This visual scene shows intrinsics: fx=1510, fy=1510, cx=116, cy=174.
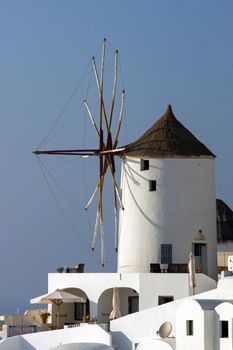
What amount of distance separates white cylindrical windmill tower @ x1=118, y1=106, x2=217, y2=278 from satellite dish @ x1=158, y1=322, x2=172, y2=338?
17.7ft

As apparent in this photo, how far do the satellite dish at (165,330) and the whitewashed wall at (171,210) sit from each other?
19.1 feet

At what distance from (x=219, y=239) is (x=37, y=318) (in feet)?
38.6

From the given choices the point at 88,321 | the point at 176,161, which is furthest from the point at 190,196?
the point at 88,321

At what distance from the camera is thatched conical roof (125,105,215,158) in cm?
5981

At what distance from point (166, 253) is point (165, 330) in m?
6.30

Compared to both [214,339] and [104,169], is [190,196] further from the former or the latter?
[214,339]

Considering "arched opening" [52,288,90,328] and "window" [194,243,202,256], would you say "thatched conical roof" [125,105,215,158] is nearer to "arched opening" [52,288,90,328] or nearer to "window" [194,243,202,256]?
"window" [194,243,202,256]

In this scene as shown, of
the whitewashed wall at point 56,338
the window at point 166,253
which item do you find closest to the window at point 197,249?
the window at point 166,253

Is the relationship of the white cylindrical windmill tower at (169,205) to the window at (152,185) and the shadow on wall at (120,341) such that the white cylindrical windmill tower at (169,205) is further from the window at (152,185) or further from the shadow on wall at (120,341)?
the shadow on wall at (120,341)

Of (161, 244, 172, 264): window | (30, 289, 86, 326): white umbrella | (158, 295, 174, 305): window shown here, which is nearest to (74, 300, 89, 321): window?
(30, 289, 86, 326): white umbrella

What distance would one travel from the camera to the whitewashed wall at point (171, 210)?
2338 inches

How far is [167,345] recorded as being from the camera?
52.2m

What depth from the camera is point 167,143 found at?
60.2m

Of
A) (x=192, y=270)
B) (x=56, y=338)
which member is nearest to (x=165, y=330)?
(x=192, y=270)
